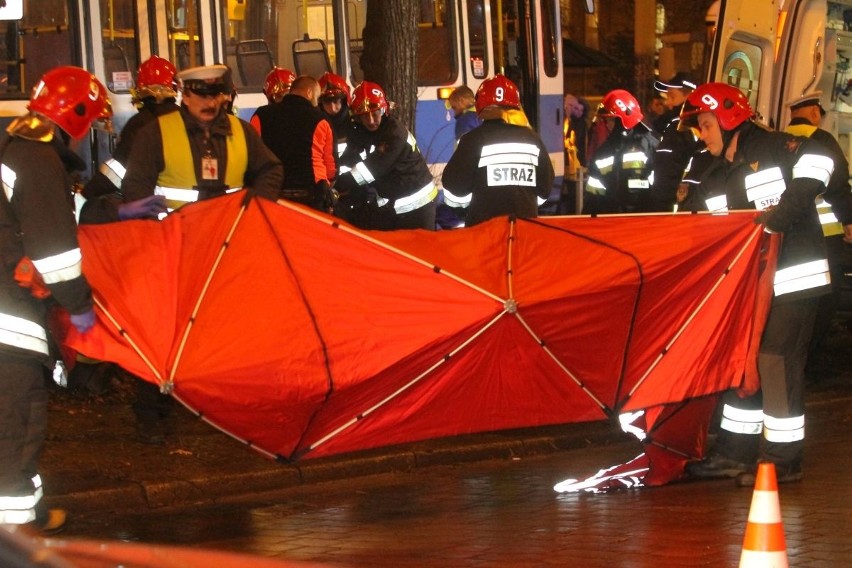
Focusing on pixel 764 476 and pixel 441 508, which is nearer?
pixel 764 476

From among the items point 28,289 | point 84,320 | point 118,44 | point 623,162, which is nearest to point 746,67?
point 623,162

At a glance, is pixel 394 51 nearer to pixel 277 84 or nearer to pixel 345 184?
pixel 277 84

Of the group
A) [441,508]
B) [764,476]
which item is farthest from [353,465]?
[764,476]

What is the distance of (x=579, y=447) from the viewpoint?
10109 mm

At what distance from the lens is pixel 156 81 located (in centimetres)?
1026

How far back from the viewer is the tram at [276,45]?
11336 mm

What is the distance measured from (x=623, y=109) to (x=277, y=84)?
113 inches

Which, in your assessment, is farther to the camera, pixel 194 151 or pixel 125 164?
pixel 125 164

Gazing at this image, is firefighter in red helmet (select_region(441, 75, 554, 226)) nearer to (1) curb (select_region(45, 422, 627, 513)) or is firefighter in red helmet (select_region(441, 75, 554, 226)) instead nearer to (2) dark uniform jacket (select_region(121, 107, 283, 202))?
(1) curb (select_region(45, 422, 627, 513))

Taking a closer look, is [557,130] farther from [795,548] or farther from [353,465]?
[795,548]

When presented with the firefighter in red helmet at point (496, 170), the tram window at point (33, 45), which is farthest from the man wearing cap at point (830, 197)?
the tram window at point (33, 45)

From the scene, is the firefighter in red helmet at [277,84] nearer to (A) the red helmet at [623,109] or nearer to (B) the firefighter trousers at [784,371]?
(A) the red helmet at [623,109]

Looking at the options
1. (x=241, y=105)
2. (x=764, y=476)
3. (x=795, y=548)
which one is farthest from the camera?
(x=241, y=105)

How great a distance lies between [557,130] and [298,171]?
17.1 feet
